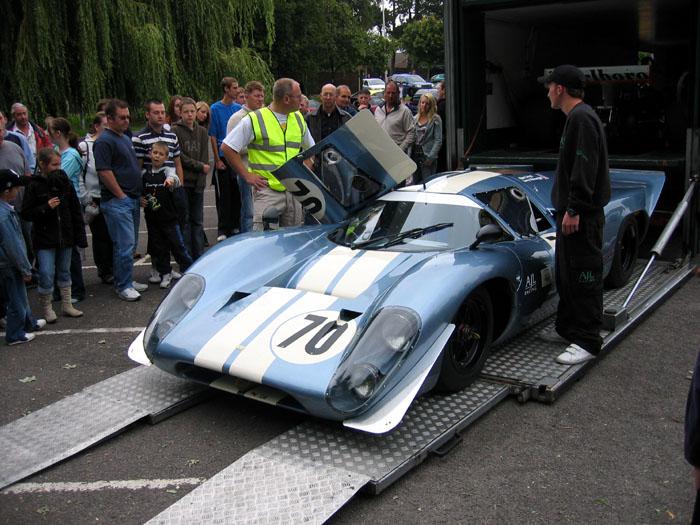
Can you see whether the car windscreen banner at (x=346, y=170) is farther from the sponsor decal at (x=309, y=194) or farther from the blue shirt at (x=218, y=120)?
the blue shirt at (x=218, y=120)

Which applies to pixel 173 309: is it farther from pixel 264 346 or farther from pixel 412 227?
pixel 412 227

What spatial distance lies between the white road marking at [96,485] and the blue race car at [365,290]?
0.63 m

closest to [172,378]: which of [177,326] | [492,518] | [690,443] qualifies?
[177,326]

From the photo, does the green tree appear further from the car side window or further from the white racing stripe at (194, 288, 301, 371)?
the white racing stripe at (194, 288, 301, 371)

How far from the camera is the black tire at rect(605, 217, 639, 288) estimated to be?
6.36 m

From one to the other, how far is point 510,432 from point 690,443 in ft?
6.10

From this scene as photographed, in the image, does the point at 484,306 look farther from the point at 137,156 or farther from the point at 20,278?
the point at 137,156

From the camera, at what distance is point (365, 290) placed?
434 centimetres

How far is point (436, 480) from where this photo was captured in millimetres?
3566

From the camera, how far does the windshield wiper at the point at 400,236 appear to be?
4.97m

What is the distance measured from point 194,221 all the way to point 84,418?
13.0 ft

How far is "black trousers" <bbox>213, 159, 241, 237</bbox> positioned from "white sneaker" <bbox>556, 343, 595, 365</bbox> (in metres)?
5.31

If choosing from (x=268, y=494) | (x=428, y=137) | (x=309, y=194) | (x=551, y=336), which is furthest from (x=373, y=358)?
(x=428, y=137)

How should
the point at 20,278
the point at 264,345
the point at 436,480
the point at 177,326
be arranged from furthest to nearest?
the point at 20,278
the point at 177,326
the point at 264,345
the point at 436,480
